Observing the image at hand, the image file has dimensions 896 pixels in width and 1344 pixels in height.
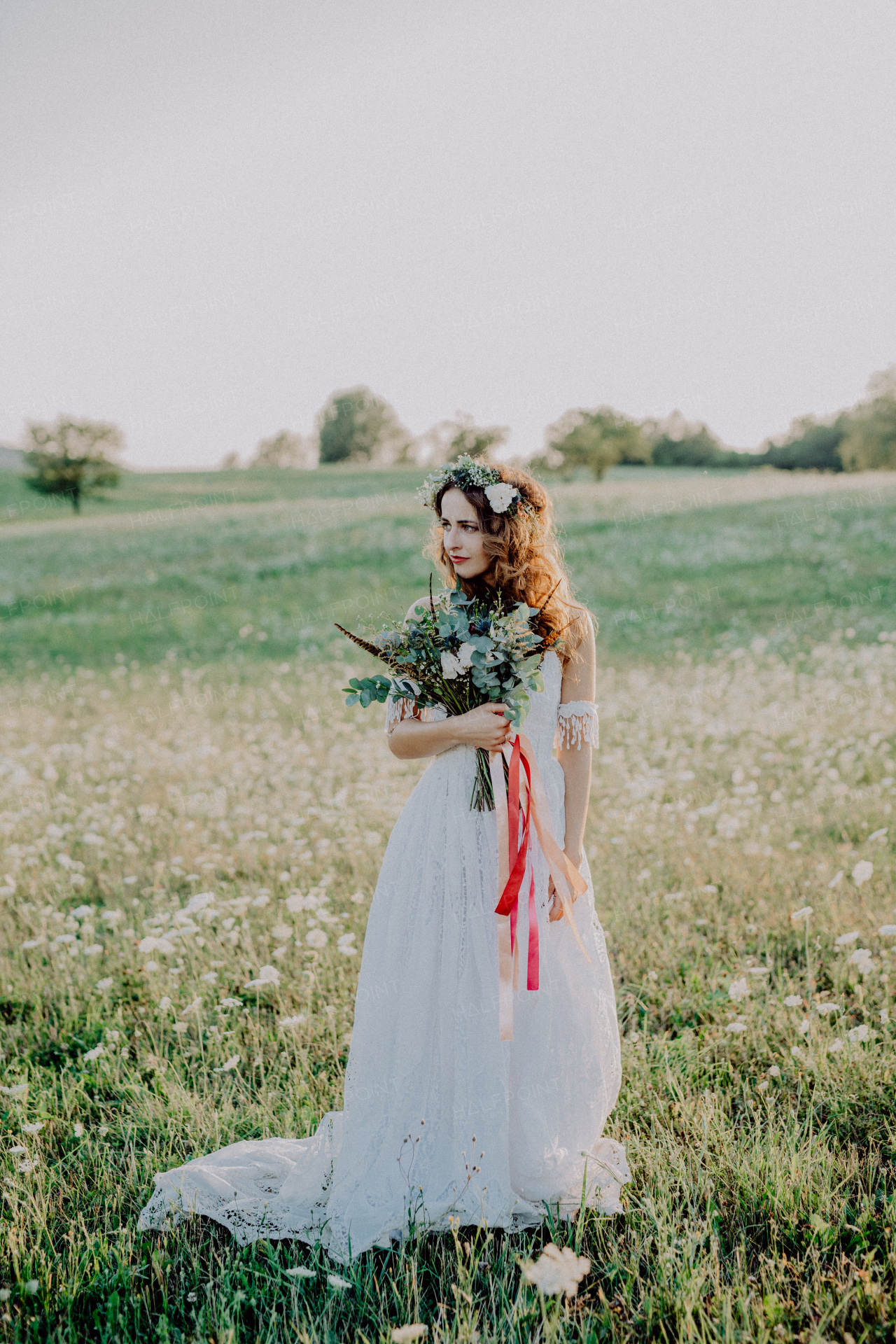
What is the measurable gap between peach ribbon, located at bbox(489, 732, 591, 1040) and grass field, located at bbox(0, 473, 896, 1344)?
0.91m

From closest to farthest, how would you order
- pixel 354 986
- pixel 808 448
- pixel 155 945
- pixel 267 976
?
pixel 267 976 → pixel 354 986 → pixel 155 945 → pixel 808 448

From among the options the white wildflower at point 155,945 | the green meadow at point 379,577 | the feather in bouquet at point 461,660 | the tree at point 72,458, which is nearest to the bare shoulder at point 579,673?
the feather in bouquet at point 461,660

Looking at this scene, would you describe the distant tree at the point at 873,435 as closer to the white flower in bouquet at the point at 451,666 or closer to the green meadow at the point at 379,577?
the green meadow at the point at 379,577

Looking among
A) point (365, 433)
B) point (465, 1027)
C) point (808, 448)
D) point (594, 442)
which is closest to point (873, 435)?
point (808, 448)

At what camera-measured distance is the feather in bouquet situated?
3.16 m

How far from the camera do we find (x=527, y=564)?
361cm

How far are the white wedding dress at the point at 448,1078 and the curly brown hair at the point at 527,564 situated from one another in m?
0.16

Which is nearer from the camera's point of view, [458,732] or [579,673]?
[458,732]

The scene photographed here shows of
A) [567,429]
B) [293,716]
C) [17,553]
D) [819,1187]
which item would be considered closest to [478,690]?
[819,1187]

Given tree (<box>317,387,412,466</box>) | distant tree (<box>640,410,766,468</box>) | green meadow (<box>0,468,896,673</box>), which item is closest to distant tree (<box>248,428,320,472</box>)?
tree (<box>317,387,412,466</box>)

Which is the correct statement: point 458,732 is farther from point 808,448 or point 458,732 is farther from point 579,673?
point 808,448

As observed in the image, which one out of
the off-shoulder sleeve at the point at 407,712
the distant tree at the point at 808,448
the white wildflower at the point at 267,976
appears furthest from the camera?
→ the distant tree at the point at 808,448

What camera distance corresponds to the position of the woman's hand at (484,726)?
3.29m

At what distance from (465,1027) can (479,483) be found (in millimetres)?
2157
